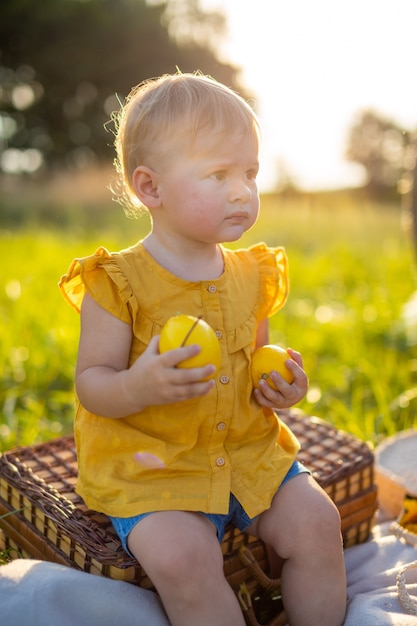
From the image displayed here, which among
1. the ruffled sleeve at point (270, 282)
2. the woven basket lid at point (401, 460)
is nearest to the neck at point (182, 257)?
the ruffled sleeve at point (270, 282)

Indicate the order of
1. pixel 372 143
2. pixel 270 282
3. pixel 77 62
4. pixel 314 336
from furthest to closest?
1. pixel 77 62
2. pixel 372 143
3. pixel 314 336
4. pixel 270 282

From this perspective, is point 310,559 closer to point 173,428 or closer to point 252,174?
point 173,428

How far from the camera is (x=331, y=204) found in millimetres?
11109

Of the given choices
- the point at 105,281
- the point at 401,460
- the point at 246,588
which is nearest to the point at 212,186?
the point at 105,281

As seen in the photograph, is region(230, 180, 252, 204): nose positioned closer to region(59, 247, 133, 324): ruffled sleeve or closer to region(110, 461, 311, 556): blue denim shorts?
region(59, 247, 133, 324): ruffled sleeve

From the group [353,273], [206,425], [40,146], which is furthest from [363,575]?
[40,146]

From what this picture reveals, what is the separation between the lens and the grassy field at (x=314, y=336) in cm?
297

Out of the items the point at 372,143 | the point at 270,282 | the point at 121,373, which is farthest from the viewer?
the point at 372,143

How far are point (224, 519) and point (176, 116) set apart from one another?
3.13 ft

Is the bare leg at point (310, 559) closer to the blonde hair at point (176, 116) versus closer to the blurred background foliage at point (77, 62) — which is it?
the blonde hair at point (176, 116)

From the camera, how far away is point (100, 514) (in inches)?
71.5

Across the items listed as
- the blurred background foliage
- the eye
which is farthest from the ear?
the blurred background foliage

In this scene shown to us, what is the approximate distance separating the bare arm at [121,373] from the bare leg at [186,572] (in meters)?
0.28

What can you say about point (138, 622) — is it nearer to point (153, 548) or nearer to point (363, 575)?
point (153, 548)
